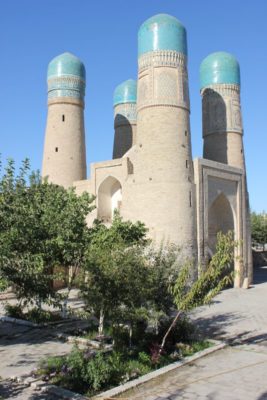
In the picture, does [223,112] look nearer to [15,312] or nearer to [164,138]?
[164,138]

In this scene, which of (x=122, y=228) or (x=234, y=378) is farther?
(x=122, y=228)

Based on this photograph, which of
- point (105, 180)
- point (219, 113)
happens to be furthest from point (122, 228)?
point (219, 113)

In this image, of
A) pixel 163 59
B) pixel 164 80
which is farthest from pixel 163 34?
pixel 164 80

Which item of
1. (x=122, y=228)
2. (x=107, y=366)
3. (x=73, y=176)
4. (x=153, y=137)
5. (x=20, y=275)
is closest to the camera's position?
(x=107, y=366)

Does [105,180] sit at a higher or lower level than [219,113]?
lower

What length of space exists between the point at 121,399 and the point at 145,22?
52.0 ft

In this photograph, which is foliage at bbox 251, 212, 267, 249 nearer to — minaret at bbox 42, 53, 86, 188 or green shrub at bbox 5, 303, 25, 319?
minaret at bbox 42, 53, 86, 188

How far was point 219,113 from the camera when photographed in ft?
73.4

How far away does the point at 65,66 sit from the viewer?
22281 millimetres

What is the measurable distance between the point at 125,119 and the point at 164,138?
980 centimetres

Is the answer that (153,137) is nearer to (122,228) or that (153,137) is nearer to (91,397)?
(122,228)

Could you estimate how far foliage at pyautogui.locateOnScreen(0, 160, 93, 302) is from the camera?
23.1 feet

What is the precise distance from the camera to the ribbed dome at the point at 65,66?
22266 mm

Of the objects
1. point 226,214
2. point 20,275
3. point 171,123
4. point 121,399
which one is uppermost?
point 171,123
